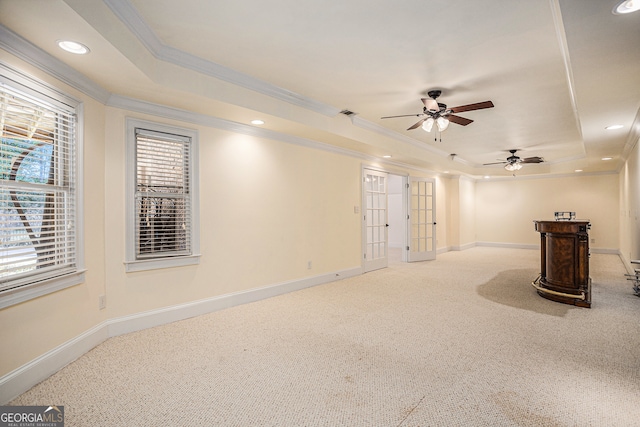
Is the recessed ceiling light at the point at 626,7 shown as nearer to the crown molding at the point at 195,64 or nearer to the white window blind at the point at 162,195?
the crown molding at the point at 195,64

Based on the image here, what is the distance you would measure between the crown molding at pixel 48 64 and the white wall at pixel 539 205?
10.7m

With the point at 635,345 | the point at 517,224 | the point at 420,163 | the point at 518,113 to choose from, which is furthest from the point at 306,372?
the point at 517,224

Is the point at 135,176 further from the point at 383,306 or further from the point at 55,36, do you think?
the point at 383,306

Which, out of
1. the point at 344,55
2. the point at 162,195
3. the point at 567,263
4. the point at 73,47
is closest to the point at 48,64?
the point at 73,47

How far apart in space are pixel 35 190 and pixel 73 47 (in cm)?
103

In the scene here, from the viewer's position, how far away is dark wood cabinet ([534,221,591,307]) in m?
4.00

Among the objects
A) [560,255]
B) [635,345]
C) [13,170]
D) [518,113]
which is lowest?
[635,345]

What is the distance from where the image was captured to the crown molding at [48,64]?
1956mm

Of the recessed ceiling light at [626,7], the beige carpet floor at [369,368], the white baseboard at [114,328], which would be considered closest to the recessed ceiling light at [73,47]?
the white baseboard at [114,328]

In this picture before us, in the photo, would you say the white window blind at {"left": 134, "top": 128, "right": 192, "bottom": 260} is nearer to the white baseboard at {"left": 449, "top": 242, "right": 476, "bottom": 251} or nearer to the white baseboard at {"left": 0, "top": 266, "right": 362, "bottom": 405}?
the white baseboard at {"left": 0, "top": 266, "right": 362, "bottom": 405}

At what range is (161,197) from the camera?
3318mm

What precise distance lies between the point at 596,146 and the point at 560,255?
105 inches

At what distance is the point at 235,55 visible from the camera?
113 inches

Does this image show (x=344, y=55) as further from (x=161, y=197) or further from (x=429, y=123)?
(x=161, y=197)
